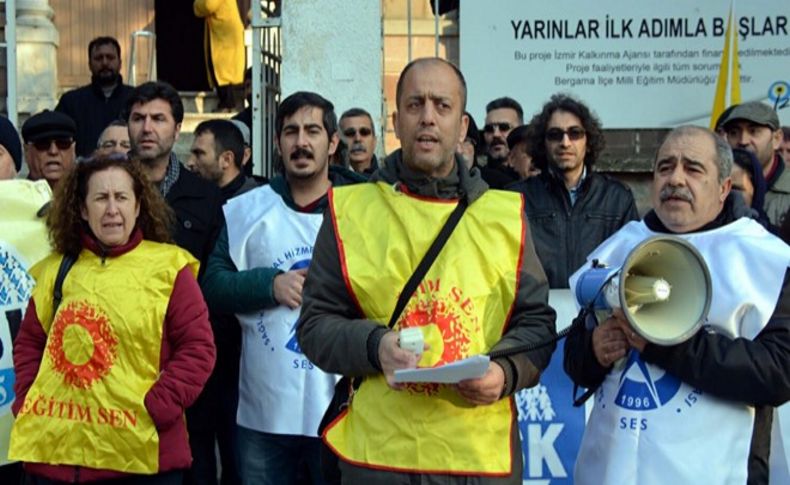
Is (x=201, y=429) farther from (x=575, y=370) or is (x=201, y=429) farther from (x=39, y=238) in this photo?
(x=575, y=370)

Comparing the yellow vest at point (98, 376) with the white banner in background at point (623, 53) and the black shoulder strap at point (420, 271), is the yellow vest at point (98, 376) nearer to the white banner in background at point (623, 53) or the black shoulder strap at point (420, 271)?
the black shoulder strap at point (420, 271)

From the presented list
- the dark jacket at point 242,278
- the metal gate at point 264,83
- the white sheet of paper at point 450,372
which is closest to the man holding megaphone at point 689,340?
the white sheet of paper at point 450,372

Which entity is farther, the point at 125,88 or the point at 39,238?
the point at 125,88

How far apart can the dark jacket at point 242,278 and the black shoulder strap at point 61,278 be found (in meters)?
0.70

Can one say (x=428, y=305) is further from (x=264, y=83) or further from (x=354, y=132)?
(x=264, y=83)

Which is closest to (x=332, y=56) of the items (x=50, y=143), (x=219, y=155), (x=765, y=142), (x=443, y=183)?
(x=219, y=155)

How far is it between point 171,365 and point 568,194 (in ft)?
6.51

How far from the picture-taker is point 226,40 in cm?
1313

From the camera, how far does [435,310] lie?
3609 millimetres

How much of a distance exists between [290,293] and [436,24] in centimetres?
496

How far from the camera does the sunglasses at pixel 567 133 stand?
18.9 ft

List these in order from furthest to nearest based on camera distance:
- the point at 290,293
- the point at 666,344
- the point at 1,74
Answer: the point at 1,74
the point at 290,293
the point at 666,344

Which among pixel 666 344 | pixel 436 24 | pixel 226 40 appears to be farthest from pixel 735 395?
pixel 226 40

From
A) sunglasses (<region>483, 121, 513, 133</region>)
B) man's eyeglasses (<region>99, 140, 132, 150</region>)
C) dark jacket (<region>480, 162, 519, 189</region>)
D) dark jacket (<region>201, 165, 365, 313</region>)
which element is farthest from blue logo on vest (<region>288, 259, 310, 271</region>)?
sunglasses (<region>483, 121, 513, 133</region>)
